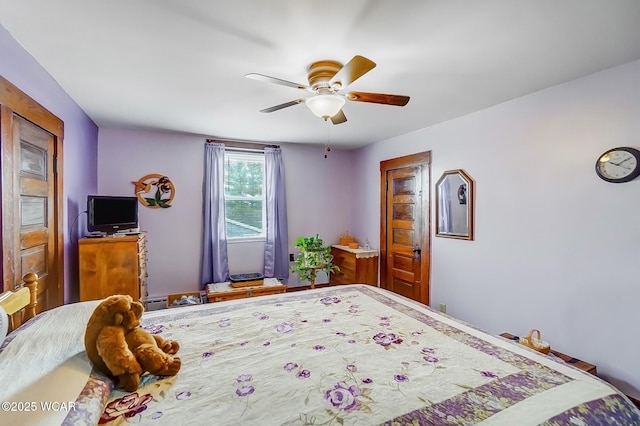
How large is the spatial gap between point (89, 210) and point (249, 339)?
2218mm

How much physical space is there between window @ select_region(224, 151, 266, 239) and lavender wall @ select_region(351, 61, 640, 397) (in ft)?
8.50

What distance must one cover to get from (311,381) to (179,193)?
344 centimetres

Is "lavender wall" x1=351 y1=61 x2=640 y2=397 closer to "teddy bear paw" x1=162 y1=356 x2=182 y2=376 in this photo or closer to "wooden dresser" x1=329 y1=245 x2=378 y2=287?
"wooden dresser" x1=329 y1=245 x2=378 y2=287

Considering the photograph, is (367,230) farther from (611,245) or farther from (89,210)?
(89,210)

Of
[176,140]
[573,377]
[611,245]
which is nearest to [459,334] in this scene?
[573,377]

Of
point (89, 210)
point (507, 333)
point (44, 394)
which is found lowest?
point (507, 333)

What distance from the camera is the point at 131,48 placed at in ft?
5.79

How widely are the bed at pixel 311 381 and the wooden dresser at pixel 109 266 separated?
1252 millimetres

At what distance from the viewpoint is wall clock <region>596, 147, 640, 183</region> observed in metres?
1.91

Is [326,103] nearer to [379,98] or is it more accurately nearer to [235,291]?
[379,98]

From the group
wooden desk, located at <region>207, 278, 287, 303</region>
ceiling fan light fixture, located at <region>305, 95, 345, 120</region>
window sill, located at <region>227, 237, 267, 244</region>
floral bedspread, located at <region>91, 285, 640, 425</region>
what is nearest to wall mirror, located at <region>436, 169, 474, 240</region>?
floral bedspread, located at <region>91, 285, 640, 425</region>

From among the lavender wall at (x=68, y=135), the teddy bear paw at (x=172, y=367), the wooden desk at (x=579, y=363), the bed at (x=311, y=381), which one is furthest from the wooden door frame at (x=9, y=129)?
the wooden desk at (x=579, y=363)

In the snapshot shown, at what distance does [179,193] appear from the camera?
3904mm

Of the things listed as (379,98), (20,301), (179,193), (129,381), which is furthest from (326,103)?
(179,193)
